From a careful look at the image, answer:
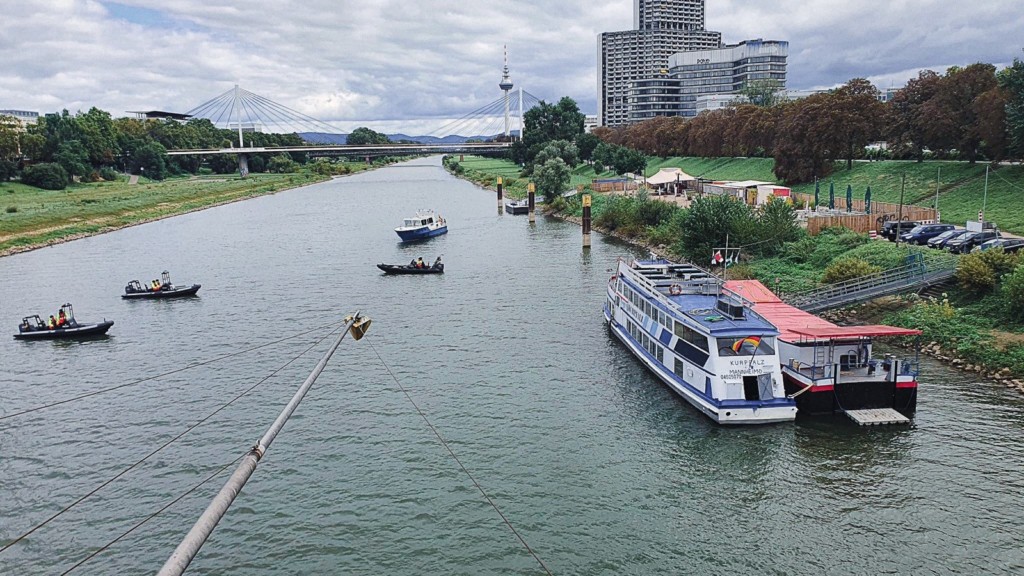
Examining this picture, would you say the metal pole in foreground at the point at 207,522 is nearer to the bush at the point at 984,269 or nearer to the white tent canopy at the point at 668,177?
the bush at the point at 984,269

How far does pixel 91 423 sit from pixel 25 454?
10.9ft

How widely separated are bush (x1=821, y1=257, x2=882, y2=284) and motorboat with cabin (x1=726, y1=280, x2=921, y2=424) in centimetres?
1535

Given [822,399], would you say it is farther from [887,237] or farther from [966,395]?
[887,237]

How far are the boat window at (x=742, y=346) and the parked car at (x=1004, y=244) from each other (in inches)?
883

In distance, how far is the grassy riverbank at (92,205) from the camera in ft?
318

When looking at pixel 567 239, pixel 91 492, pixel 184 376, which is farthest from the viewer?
pixel 567 239

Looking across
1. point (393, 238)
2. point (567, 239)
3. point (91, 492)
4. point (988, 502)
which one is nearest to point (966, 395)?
point (988, 502)

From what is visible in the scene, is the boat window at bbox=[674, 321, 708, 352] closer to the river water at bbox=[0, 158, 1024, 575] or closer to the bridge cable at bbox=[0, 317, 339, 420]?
the river water at bbox=[0, 158, 1024, 575]

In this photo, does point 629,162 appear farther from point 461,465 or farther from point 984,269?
point 461,465

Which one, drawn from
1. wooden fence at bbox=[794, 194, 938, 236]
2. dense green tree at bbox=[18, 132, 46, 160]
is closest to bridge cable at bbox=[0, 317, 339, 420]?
wooden fence at bbox=[794, 194, 938, 236]

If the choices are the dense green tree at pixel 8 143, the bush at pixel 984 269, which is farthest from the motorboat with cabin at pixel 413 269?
the dense green tree at pixel 8 143

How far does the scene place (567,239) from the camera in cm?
9119

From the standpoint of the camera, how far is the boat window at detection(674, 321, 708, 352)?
110ft

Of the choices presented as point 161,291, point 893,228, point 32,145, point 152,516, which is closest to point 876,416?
point 152,516
